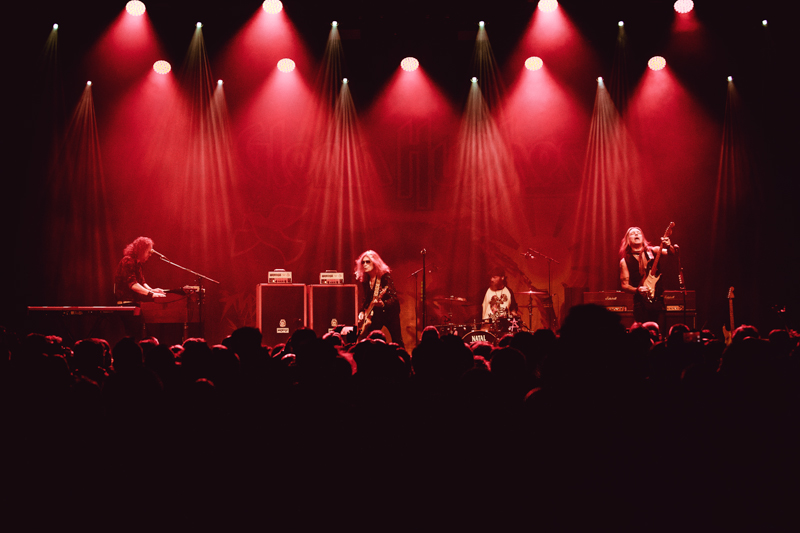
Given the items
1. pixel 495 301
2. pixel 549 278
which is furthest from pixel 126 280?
pixel 549 278

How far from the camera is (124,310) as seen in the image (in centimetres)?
866

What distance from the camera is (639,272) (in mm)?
9758

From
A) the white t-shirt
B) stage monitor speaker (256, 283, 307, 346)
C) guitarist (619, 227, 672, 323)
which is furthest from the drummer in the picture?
stage monitor speaker (256, 283, 307, 346)

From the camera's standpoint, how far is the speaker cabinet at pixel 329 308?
33.2 ft

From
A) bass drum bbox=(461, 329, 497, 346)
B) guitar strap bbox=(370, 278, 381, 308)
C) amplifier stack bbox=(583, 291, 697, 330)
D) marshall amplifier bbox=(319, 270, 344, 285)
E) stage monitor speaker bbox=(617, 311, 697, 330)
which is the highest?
marshall amplifier bbox=(319, 270, 344, 285)

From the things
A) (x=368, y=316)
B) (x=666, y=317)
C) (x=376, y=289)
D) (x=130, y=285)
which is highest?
(x=130, y=285)

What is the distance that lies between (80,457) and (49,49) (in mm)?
11410

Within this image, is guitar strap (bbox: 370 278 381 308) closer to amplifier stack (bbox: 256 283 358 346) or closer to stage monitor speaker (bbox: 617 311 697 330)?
amplifier stack (bbox: 256 283 358 346)

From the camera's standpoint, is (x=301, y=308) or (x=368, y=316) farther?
(x=301, y=308)

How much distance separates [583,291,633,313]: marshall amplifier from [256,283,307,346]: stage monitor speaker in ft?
16.0

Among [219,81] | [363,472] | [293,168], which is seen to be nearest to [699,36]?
[293,168]

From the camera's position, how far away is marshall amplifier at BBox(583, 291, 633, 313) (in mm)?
9859

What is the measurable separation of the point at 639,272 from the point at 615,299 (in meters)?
0.59

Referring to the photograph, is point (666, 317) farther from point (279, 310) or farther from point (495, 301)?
point (279, 310)
